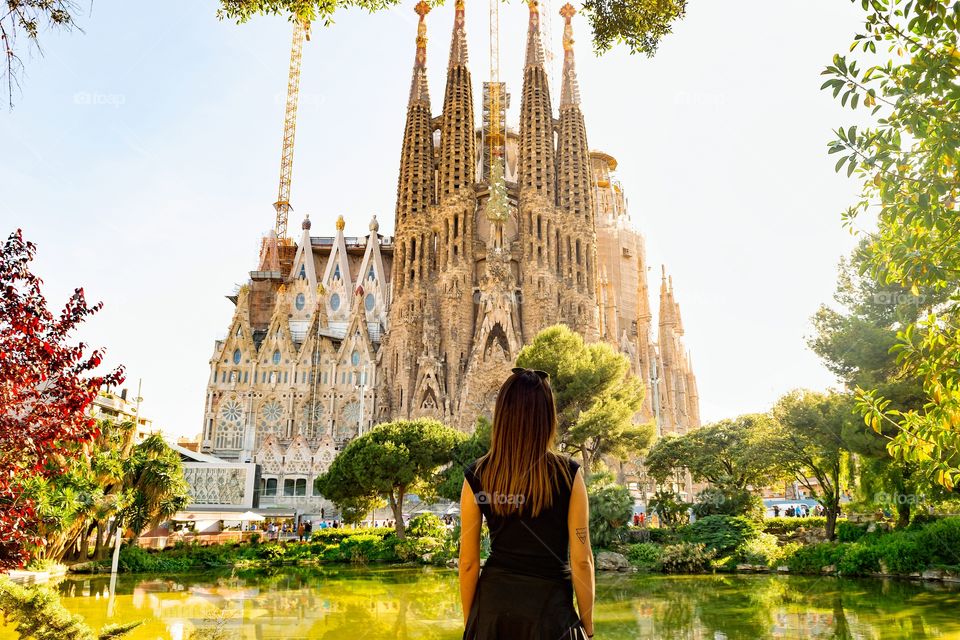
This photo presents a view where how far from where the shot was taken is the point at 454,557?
19.5 m

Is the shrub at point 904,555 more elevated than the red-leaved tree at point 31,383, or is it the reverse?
the red-leaved tree at point 31,383

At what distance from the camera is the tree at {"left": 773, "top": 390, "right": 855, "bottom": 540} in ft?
55.6

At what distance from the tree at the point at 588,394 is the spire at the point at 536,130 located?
698 inches

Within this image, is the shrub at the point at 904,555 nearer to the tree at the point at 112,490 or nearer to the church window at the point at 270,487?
the tree at the point at 112,490

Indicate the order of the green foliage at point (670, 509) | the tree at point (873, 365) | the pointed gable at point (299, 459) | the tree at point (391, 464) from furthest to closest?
the pointed gable at point (299, 459) → the tree at point (391, 464) → the green foliage at point (670, 509) → the tree at point (873, 365)

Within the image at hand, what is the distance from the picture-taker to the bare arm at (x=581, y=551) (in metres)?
2.03

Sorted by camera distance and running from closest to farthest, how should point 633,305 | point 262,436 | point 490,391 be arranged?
point 490,391 → point 262,436 → point 633,305

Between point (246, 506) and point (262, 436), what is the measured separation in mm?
12119

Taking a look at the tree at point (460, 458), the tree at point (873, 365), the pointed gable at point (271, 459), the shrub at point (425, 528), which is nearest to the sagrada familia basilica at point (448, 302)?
the pointed gable at point (271, 459)

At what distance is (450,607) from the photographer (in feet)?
36.8

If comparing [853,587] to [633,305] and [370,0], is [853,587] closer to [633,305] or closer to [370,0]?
[370,0]

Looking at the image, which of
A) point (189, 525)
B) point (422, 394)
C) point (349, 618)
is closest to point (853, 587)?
point (349, 618)

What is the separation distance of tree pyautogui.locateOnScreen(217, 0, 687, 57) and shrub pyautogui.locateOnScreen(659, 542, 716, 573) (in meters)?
14.5
